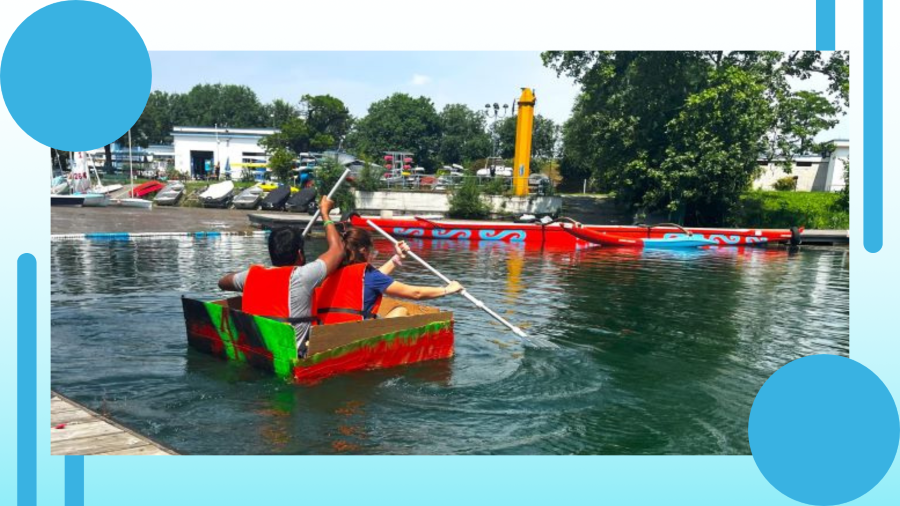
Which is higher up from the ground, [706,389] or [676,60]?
[676,60]

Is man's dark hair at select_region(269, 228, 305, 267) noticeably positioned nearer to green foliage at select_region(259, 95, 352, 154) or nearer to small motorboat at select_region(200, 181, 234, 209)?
small motorboat at select_region(200, 181, 234, 209)

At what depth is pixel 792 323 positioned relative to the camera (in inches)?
430

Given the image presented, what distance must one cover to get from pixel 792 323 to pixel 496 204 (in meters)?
19.8

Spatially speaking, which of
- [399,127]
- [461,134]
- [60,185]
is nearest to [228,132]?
[60,185]

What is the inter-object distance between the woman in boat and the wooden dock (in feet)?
9.28

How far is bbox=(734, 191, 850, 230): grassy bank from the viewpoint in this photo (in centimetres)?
2545

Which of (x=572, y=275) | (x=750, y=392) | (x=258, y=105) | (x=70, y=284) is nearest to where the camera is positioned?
(x=750, y=392)

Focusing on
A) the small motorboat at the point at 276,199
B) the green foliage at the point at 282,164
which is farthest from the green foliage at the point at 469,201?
the green foliage at the point at 282,164

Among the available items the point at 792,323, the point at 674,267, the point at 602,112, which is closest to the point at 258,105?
the point at 602,112

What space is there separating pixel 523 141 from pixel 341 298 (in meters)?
19.8
